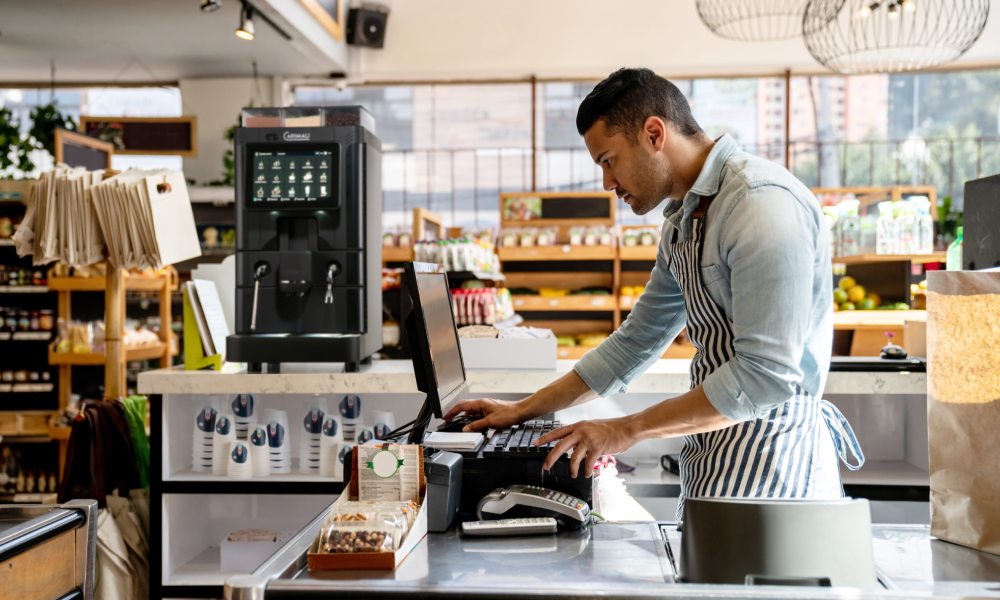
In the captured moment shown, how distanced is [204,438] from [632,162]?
1.94 metres

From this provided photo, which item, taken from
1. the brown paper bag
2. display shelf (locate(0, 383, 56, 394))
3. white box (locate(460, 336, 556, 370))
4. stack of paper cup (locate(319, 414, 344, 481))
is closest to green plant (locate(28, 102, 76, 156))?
display shelf (locate(0, 383, 56, 394))

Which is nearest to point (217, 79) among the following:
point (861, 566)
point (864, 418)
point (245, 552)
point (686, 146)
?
point (245, 552)

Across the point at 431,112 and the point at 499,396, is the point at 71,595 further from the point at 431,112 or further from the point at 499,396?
the point at 431,112

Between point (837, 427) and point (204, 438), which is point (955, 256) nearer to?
point (837, 427)

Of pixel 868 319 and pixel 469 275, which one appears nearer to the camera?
pixel 469 275

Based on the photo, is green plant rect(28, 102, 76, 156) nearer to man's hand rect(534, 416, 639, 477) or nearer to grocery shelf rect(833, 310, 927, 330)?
grocery shelf rect(833, 310, 927, 330)

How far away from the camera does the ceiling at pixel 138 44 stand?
259 inches

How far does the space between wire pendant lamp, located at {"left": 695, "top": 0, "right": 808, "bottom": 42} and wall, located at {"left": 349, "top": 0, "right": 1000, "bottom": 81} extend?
4.0 inches

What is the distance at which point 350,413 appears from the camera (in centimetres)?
302

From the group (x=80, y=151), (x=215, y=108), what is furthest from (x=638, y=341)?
(x=215, y=108)

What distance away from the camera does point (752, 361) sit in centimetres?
147

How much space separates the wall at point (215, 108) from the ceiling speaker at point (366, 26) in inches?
34.1

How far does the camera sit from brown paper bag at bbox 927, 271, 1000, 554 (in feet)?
4.61

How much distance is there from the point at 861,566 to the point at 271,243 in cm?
237
